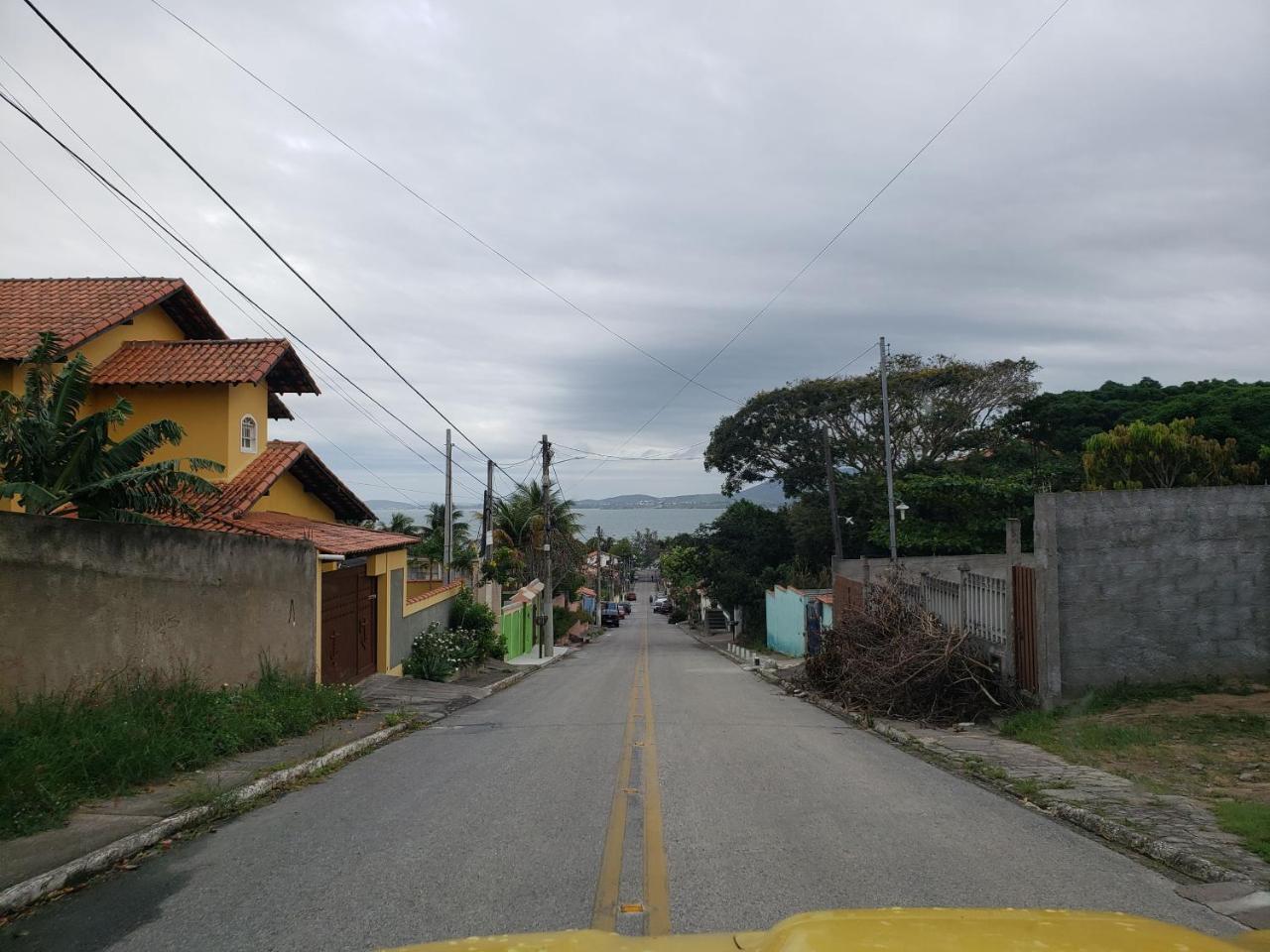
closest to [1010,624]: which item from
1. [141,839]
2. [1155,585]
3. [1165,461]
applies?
[1155,585]

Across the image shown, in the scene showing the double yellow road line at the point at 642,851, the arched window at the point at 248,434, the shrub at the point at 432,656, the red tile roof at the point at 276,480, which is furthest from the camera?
the shrub at the point at 432,656

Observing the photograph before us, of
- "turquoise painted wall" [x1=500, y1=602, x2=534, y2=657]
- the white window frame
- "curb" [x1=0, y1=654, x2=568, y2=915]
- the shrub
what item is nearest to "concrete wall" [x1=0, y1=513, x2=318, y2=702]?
Result: "curb" [x1=0, y1=654, x2=568, y2=915]

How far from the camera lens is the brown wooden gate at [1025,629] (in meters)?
13.0

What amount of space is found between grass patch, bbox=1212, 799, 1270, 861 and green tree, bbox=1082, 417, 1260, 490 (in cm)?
2155

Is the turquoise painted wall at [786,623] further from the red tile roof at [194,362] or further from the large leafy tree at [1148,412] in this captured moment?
the red tile roof at [194,362]

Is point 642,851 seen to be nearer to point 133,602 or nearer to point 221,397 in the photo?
point 133,602

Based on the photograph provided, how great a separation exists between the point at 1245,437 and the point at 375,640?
28.5 m

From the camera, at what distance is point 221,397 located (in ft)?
57.7

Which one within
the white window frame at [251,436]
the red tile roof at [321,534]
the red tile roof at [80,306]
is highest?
the red tile roof at [80,306]

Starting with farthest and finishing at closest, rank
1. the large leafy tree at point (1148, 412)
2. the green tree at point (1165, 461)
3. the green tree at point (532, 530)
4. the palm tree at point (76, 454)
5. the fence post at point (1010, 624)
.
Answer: the green tree at point (532, 530) → the large leafy tree at point (1148, 412) → the green tree at point (1165, 461) → the fence post at point (1010, 624) → the palm tree at point (76, 454)

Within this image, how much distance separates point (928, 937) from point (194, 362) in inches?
706

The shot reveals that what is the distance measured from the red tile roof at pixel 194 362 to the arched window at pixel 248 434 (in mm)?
852

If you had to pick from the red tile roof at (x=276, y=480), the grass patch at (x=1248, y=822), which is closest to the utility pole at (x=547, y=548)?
the red tile roof at (x=276, y=480)

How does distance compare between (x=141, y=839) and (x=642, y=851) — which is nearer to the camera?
(x=642, y=851)
